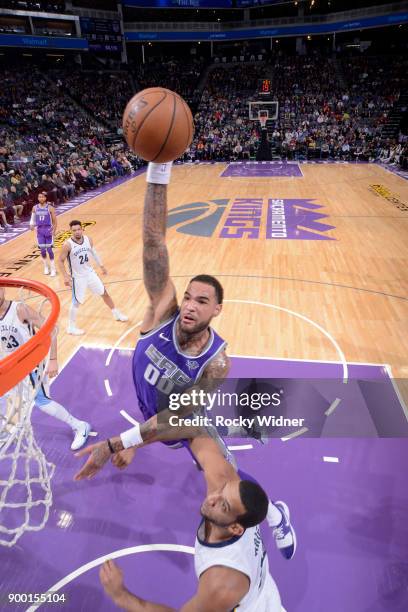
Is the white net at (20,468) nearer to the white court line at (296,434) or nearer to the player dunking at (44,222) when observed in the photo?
the white court line at (296,434)

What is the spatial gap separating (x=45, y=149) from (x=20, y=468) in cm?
1768

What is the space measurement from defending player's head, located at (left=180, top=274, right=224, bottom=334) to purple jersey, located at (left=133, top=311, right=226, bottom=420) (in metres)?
0.19

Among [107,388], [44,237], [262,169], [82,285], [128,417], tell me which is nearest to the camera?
[128,417]

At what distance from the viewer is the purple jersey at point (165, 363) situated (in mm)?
2762

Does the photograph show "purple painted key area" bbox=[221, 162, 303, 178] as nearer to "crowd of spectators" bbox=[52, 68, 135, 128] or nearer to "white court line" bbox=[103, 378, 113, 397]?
"crowd of spectators" bbox=[52, 68, 135, 128]

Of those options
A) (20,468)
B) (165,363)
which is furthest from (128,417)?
(165,363)

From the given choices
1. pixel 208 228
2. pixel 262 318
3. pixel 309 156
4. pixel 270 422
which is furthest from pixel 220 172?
pixel 270 422

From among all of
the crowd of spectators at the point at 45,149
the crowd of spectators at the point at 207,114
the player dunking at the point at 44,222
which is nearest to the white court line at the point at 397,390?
the player dunking at the point at 44,222

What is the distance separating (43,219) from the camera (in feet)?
25.6

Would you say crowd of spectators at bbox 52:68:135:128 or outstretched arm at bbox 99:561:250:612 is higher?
crowd of spectators at bbox 52:68:135:128

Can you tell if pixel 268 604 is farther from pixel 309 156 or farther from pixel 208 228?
pixel 309 156

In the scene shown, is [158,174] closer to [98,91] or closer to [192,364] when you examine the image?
[192,364]

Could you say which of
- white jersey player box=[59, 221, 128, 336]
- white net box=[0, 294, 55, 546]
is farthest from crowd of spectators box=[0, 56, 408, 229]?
white net box=[0, 294, 55, 546]

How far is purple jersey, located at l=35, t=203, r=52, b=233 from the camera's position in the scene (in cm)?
779
